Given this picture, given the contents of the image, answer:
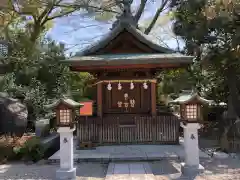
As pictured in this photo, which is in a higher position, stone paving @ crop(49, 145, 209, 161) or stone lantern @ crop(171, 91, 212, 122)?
stone lantern @ crop(171, 91, 212, 122)

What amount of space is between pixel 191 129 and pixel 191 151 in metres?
0.60

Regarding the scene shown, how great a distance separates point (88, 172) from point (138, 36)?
589cm

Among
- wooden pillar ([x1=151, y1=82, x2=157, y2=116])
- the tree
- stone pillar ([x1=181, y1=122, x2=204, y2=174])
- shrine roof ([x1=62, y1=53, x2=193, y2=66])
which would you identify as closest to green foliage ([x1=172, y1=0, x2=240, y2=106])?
the tree

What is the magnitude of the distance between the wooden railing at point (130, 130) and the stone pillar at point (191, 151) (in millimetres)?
3157

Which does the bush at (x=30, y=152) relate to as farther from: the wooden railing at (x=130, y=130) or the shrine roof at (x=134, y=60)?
the shrine roof at (x=134, y=60)

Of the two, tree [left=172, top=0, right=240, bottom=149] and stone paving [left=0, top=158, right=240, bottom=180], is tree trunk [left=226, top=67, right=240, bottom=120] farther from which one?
stone paving [left=0, top=158, right=240, bottom=180]

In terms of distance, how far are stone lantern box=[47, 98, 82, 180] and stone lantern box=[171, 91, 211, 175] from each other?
3068 mm

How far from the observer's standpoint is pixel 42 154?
370 inches

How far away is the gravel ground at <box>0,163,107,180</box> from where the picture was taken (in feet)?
23.4

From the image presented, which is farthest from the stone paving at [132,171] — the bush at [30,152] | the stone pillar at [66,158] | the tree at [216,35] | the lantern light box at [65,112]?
the tree at [216,35]

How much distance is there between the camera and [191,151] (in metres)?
6.99

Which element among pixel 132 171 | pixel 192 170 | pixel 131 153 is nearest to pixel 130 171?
pixel 132 171

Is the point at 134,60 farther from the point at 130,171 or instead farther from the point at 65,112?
the point at 130,171

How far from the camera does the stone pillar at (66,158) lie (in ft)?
22.1
